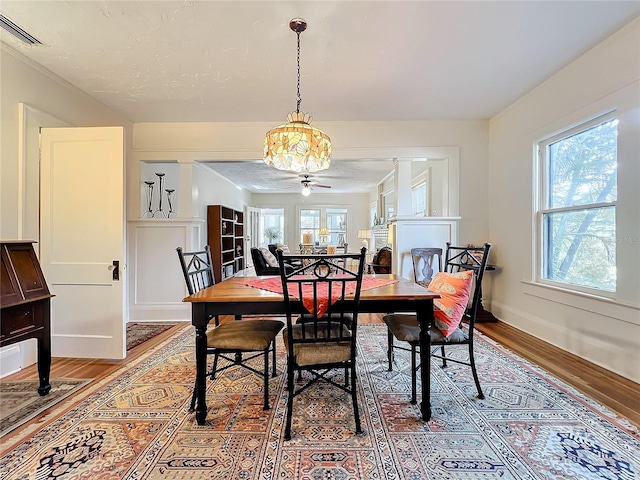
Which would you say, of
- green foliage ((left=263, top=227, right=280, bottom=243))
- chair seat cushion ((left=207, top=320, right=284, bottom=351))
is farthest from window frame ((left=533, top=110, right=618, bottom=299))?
green foliage ((left=263, top=227, right=280, bottom=243))

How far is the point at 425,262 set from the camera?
421 cm

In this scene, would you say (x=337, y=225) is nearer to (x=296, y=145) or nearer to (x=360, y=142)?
(x=360, y=142)

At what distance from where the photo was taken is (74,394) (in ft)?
7.23

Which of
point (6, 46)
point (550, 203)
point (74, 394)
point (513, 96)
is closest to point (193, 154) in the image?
point (6, 46)

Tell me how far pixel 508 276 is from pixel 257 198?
807cm

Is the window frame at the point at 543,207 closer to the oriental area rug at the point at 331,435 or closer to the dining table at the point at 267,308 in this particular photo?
the oriental area rug at the point at 331,435

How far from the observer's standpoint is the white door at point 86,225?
2.69 m

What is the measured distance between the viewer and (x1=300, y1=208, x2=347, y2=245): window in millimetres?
10336

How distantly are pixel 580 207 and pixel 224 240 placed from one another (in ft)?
20.2

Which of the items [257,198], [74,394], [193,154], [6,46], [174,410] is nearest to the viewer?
[174,410]

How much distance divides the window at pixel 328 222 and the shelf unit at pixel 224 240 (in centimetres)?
247

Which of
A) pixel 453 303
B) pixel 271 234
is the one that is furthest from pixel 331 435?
pixel 271 234

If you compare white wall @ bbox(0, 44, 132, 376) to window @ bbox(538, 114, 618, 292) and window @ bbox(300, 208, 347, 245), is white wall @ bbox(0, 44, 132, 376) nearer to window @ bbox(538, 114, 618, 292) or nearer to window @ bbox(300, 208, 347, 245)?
window @ bbox(538, 114, 618, 292)

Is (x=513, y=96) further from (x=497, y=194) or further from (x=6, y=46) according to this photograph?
(x=6, y=46)
